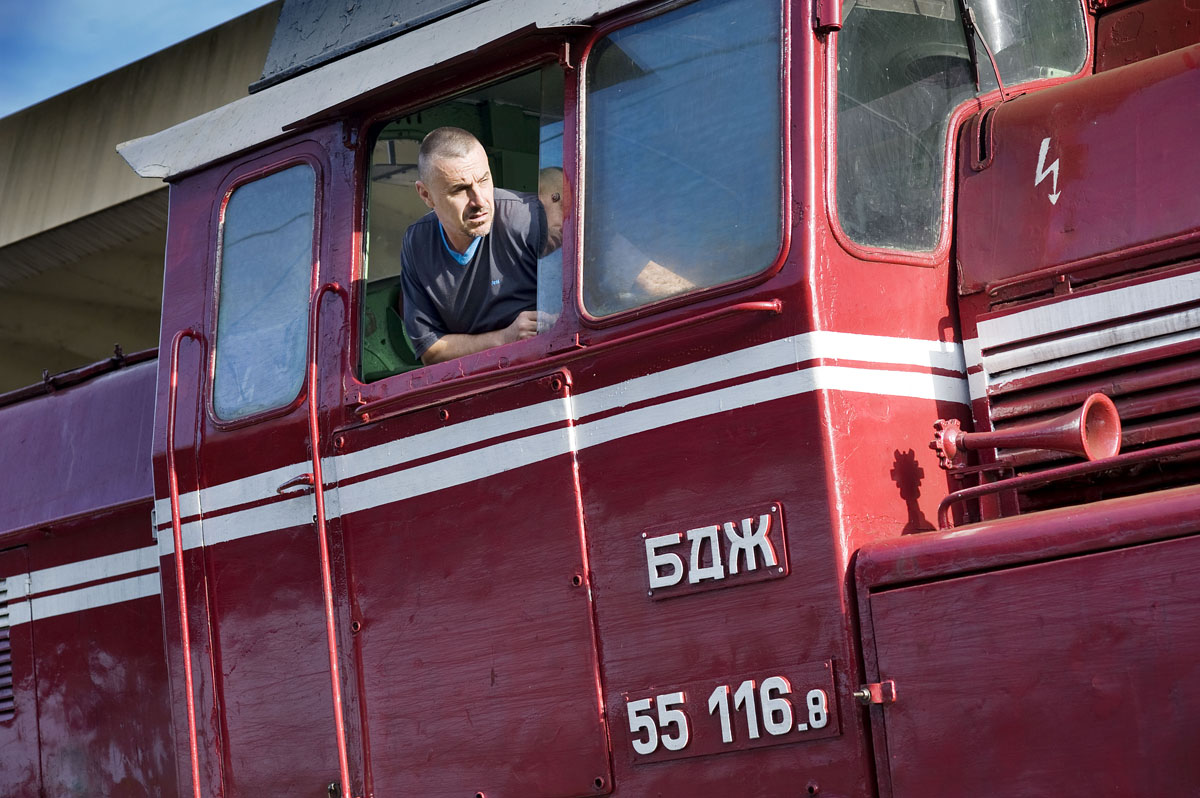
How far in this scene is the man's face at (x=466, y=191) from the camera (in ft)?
12.3

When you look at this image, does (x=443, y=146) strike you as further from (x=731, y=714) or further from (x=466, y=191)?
(x=731, y=714)

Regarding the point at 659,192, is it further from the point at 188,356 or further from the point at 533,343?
the point at 188,356

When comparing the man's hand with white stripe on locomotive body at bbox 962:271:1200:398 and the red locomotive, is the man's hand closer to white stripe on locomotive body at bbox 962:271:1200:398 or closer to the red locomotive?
the red locomotive

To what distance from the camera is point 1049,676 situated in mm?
2693

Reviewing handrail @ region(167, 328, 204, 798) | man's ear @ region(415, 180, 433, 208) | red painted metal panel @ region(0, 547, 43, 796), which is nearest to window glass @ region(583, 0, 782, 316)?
man's ear @ region(415, 180, 433, 208)


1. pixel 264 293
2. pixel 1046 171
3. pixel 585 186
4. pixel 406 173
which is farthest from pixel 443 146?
pixel 1046 171

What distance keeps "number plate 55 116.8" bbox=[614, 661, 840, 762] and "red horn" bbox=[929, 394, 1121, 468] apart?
1.98 ft

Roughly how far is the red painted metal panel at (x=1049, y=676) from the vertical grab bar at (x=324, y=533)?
149 cm

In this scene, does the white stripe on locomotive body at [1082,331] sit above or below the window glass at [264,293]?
below

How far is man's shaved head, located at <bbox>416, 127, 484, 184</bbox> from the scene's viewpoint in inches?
148

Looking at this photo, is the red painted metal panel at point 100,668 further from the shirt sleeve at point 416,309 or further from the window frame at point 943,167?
the window frame at point 943,167

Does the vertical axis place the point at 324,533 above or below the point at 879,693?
above

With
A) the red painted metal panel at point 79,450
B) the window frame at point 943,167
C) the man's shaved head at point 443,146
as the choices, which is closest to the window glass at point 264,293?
the man's shaved head at point 443,146

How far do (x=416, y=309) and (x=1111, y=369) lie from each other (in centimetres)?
181
